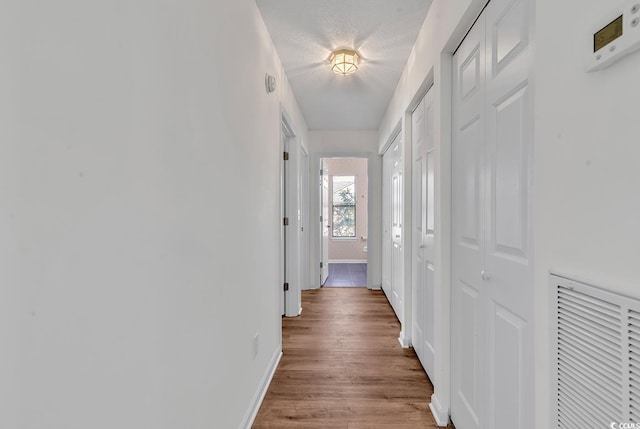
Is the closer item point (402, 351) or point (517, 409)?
point (517, 409)

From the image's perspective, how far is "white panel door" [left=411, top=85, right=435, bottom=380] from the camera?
2.14m

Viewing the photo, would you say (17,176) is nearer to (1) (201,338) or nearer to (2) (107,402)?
(2) (107,402)

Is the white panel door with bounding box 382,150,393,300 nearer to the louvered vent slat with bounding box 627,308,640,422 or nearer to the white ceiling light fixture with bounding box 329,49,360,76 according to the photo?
the white ceiling light fixture with bounding box 329,49,360,76

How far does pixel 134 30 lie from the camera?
2.55ft

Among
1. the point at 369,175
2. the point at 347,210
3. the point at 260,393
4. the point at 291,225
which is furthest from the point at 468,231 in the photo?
the point at 347,210

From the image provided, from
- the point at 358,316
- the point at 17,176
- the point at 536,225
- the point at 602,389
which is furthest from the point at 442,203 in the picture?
the point at 358,316

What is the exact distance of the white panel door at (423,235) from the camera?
2.14 m

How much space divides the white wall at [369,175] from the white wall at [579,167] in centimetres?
382

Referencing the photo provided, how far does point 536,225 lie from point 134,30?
118cm

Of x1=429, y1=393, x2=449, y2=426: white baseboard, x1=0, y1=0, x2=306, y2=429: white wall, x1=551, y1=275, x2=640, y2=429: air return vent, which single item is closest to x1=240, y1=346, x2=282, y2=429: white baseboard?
x1=0, y1=0, x2=306, y2=429: white wall

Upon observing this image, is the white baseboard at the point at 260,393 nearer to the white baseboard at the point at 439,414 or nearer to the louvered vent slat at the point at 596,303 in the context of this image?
the white baseboard at the point at 439,414

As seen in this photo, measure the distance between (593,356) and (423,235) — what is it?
5.44 feet

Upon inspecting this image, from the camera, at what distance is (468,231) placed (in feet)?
5.00

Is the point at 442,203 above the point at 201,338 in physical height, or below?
above
